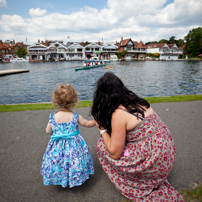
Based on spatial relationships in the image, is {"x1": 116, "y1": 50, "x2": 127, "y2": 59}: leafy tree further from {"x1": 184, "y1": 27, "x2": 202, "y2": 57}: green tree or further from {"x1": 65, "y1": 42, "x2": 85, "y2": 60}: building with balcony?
{"x1": 184, "y1": 27, "x2": 202, "y2": 57}: green tree

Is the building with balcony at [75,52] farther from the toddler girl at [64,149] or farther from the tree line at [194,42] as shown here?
the toddler girl at [64,149]

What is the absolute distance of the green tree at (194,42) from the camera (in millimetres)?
67000

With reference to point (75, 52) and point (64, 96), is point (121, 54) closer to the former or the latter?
point (75, 52)

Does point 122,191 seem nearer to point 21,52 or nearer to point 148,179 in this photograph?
point 148,179

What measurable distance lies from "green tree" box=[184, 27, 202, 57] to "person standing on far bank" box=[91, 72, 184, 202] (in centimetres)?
8042

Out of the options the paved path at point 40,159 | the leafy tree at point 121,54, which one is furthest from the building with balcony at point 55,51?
the paved path at point 40,159

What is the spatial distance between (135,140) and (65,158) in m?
1.04

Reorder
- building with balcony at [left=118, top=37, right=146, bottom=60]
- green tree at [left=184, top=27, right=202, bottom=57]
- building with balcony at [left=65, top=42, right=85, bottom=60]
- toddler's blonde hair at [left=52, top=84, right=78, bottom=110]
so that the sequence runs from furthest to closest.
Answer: building with balcony at [left=118, top=37, right=146, bottom=60] < building with balcony at [left=65, top=42, right=85, bottom=60] < green tree at [left=184, top=27, right=202, bottom=57] < toddler's blonde hair at [left=52, top=84, right=78, bottom=110]

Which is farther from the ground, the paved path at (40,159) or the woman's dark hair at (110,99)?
the woman's dark hair at (110,99)

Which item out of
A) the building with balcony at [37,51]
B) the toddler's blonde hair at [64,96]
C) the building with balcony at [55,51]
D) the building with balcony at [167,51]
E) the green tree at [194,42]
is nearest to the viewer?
the toddler's blonde hair at [64,96]

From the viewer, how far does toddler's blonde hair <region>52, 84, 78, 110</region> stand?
2160 mm

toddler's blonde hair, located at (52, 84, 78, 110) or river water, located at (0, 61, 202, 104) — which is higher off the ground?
toddler's blonde hair, located at (52, 84, 78, 110)

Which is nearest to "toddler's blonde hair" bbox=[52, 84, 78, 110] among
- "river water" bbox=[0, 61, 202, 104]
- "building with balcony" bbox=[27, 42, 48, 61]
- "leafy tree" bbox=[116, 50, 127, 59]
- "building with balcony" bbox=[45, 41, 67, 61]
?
"river water" bbox=[0, 61, 202, 104]

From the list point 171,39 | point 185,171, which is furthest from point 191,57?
point 185,171
